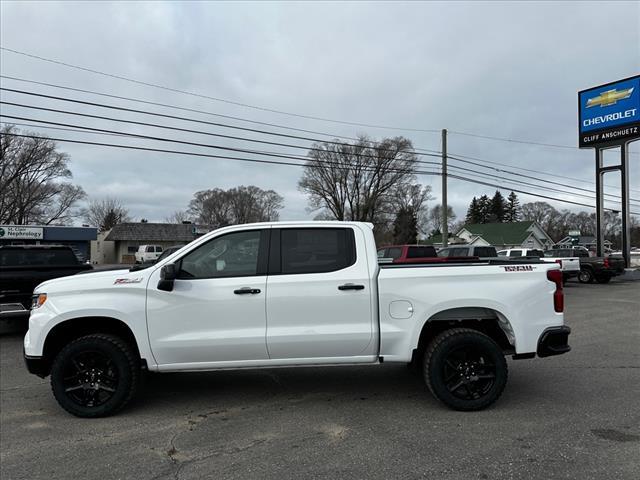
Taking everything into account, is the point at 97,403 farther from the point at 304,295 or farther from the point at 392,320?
the point at 392,320

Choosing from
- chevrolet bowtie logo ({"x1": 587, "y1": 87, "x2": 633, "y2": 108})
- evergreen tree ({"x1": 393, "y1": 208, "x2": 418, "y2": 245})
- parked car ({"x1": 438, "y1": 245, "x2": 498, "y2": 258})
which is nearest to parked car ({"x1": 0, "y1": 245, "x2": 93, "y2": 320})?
parked car ({"x1": 438, "y1": 245, "x2": 498, "y2": 258})

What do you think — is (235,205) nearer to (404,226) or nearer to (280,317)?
(404,226)

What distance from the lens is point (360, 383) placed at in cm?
571

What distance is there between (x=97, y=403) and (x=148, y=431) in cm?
73

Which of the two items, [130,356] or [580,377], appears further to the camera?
[580,377]

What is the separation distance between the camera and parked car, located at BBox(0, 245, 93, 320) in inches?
349

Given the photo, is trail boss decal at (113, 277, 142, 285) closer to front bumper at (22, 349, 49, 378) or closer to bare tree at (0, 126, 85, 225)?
front bumper at (22, 349, 49, 378)

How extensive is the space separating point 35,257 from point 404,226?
205 ft

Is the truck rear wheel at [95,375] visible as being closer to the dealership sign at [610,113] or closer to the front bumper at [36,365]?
the front bumper at [36,365]

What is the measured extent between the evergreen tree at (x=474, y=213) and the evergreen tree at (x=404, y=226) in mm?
36653

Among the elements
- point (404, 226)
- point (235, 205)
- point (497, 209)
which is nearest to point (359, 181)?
point (404, 226)

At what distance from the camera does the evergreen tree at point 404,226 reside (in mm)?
66887

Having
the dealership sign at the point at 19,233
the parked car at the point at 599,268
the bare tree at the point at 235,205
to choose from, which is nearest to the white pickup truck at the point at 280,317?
the parked car at the point at 599,268

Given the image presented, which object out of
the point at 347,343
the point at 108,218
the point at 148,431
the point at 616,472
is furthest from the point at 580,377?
the point at 108,218
